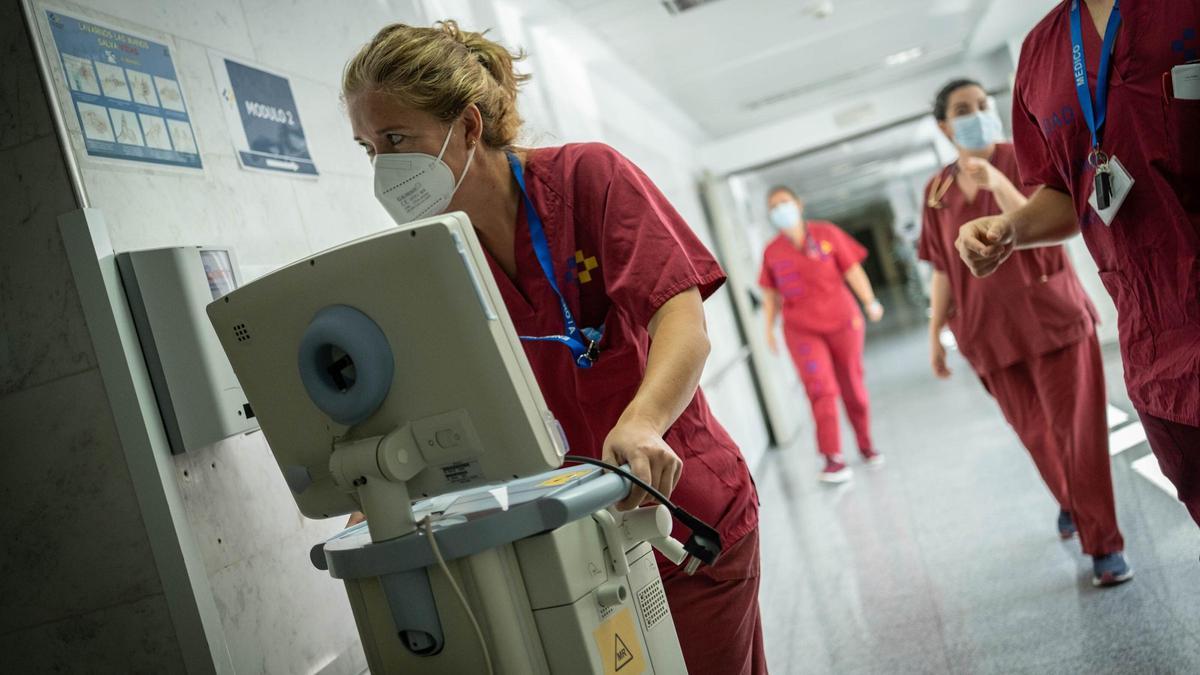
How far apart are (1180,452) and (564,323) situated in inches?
36.8

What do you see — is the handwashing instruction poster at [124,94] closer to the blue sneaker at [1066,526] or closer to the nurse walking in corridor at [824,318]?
the blue sneaker at [1066,526]

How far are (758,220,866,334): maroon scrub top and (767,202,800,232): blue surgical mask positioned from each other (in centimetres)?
7

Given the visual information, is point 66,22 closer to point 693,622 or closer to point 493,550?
point 493,550

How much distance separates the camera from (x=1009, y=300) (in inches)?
121

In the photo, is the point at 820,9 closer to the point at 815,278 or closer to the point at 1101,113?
the point at 815,278

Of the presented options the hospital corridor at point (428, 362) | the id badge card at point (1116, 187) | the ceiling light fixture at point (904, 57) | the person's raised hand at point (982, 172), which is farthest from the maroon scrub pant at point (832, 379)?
the id badge card at point (1116, 187)

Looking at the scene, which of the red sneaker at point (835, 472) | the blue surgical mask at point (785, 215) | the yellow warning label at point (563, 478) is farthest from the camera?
the blue surgical mask at point (785, 215)

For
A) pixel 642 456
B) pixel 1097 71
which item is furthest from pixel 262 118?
pixel 1097 71

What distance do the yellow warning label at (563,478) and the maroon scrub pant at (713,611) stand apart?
10.9 inches

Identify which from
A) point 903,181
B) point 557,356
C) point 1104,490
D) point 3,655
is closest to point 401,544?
point 557,356

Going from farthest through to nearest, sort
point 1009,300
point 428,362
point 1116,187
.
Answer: point 1009,300 < point 1116,187 < point 428,362

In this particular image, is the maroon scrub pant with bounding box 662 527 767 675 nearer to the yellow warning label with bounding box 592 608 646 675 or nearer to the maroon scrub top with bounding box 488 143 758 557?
the maroon scrub top with bounding box 488 143 758 557

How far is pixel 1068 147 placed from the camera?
159 cm

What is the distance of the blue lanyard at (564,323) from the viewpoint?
4.54 ft
